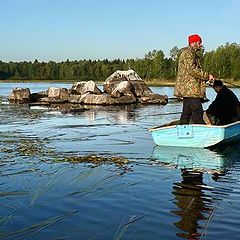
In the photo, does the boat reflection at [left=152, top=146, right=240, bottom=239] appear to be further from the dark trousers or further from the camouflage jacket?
the camouflage jacket

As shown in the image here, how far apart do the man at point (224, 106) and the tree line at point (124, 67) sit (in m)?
84.2

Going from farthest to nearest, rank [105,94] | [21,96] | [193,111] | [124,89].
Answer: [21,96], [124,89], [105,94], [193,111]

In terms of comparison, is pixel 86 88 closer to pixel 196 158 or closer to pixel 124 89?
pixel 124 89

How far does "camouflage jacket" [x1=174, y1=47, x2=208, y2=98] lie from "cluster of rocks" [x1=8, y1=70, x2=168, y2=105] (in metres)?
22.4

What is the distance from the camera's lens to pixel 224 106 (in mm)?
12062

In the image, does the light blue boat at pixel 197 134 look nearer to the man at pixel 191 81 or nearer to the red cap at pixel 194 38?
the man at pixel 191 81

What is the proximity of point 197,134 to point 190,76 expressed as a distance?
1428 mm

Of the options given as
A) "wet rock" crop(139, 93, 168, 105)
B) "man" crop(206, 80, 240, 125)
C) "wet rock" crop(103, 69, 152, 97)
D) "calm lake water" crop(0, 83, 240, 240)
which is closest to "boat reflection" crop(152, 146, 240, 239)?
"calm lake water" crop(0, 83, 240, 240)

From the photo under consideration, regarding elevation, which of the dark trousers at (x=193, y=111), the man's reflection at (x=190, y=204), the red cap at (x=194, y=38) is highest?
the red cap at (x=194, y=38)

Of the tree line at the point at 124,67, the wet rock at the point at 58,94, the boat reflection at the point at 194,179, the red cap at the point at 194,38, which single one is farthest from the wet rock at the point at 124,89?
the tree line at the point at 124,67

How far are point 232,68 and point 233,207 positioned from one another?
107m

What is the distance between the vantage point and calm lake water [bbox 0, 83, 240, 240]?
5.02 meters

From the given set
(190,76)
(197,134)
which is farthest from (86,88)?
(197,134)

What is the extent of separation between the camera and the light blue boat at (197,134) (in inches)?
421
